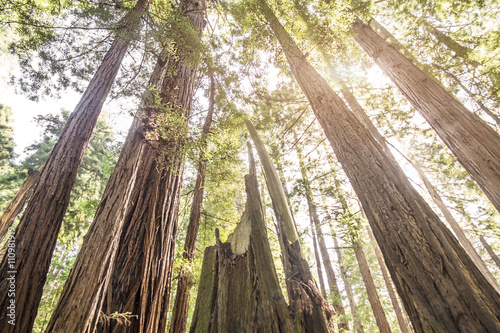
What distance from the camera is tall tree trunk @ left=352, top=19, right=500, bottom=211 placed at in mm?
3084

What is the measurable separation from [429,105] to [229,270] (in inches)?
178

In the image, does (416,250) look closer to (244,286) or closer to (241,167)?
(244,286)

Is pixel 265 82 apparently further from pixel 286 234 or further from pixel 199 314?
pixel 199 314

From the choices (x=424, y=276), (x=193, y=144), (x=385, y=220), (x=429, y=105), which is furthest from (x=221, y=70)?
(x=424, y=276)

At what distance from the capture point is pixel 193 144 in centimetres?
368

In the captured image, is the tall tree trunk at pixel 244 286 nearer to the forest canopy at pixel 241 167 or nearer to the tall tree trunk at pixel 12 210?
the forest canopy at pixel 241 167

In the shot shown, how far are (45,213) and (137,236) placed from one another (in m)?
1.14

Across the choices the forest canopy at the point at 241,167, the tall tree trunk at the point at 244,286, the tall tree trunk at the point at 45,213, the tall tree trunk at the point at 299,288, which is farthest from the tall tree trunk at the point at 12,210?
the tall tree trunk at the point at 299,288

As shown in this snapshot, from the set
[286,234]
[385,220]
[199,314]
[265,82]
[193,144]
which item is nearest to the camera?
[385,220]

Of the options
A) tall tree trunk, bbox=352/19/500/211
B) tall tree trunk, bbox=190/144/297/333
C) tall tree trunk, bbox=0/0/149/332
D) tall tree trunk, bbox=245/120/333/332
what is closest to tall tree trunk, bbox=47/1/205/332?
tall tree trunk, bbox=0/0/149/332

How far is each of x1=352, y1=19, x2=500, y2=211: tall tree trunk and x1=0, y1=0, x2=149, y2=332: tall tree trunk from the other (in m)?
5.88

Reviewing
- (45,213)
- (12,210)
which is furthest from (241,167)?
(12,210)

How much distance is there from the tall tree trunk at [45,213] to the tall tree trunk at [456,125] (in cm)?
588

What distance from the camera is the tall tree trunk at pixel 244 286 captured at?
1.61m
